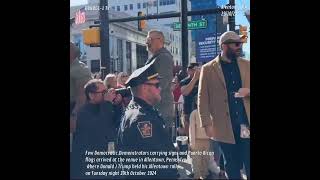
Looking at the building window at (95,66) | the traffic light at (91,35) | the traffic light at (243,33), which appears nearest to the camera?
the traffic light at (243,33)

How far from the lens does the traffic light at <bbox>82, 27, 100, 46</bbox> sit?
4.60 meters

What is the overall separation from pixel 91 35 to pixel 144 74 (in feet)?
2.26

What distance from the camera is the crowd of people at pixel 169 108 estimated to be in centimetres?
462

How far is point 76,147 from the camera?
4809 millimetres

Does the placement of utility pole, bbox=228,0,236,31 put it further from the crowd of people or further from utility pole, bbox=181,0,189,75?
utility pole, bbox=181,0,189,75

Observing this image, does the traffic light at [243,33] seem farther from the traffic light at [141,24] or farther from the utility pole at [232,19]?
the traffic light at [141,24]

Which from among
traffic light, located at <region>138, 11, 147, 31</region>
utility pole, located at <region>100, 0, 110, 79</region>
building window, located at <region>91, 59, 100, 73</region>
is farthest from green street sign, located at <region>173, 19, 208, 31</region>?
building window, located at <region>91, 59, 100, 73</region>

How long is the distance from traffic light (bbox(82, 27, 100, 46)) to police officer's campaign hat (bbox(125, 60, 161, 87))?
0.51m

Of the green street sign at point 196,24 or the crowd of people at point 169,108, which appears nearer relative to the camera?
the green street sign at point 196,24

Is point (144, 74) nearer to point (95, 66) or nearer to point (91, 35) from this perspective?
point (95, 66)

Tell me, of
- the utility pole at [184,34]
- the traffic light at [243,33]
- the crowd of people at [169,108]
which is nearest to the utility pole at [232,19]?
the traffic light at [243,33]

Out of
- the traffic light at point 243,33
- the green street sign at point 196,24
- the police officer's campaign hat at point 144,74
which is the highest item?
the green street sign at point 196,24

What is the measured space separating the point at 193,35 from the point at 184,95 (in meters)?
0.63
